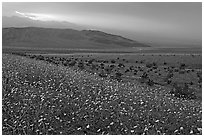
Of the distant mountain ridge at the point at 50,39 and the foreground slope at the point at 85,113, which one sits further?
the distant mountain ridge at the point at 50,39

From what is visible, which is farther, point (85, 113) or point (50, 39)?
point (50, 39)

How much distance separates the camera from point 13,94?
468 inches

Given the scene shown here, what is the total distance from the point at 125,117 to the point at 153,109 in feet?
5.87

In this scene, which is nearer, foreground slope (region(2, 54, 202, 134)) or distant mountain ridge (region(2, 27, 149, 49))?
foreground slope (region(2, 54, 202, 134))

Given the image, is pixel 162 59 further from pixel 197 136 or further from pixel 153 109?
pixel 197 136

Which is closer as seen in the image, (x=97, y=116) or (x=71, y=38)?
(x=97, y=116)

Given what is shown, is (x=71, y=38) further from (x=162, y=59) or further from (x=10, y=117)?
(x=10, y=117)

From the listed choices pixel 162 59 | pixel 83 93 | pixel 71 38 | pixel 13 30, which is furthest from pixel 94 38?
pixel 83 93

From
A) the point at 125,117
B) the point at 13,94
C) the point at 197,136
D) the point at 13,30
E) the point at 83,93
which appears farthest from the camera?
the point at 13,30

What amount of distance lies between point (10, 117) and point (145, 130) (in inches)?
162

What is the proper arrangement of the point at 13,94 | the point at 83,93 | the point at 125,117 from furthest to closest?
the point at 83,93 → the point at 13,94 → the point at 125,117

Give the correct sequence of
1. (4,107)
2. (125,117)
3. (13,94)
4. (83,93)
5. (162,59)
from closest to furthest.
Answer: (125,117) < (4,107) < (13,94) < (83,93) < (162,59)

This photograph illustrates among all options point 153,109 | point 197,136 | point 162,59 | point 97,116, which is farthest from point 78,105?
point 162,59

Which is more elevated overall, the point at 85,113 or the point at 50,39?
the point at 50,39
